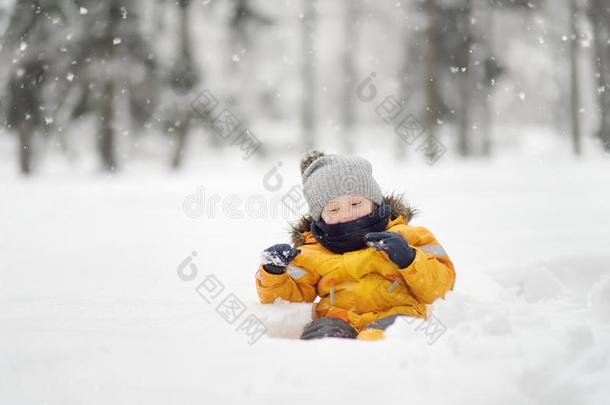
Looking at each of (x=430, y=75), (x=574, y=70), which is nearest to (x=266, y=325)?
(x=430, y=75)

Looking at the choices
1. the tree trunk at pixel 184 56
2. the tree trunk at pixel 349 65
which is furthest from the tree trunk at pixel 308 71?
the tree trunk at pixel 184 56

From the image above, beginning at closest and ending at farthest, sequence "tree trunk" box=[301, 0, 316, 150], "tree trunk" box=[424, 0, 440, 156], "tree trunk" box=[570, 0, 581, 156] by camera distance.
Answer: "tree trunk" box=[424, 0, 440, 156], "tree trunk" box=[570, 0, 581, 156], "tree trunk" box=[301, 0, 316, 150]

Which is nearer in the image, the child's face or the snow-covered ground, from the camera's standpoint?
the snow-covered ground

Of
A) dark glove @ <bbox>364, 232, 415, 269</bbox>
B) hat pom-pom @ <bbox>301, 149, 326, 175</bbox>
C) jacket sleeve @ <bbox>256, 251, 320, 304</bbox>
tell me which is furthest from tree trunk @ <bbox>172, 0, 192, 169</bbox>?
dark glove @ <bbox>364, 232, 415, 269</bbox>

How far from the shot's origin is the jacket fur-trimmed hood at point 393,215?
123 inches

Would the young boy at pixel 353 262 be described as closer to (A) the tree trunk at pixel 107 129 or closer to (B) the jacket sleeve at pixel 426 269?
(B) the jacket sleeve at pixel 426 269

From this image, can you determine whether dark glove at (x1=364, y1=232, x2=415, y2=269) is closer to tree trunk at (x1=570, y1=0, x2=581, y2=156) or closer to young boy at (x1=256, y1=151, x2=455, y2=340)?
young boy at (x1=256, y1=151, x2=455, y2=340)

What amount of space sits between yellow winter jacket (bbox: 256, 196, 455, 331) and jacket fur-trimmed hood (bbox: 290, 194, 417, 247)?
20cm

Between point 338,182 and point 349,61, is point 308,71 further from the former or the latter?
point 338,182

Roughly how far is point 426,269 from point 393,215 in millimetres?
596

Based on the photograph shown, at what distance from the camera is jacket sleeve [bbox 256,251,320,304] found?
2799 mm

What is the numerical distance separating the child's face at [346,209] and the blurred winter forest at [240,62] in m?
7.15

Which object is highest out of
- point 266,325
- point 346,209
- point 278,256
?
point 346,209

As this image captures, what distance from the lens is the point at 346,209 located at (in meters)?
2.83
